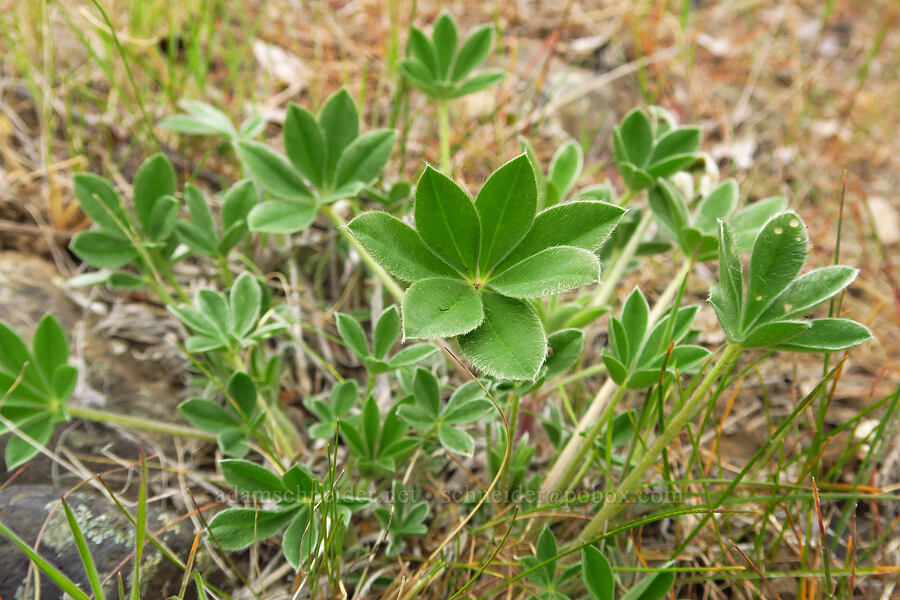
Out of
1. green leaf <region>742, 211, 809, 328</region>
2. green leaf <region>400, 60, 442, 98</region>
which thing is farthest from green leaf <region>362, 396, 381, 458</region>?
green leaf <region>400, 60, 442, 98</region>

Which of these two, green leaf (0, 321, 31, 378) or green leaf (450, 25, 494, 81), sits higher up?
green leaf (450, 25, 494, 81)

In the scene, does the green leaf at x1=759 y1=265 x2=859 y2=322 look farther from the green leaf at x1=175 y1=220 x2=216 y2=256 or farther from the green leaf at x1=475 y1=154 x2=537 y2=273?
the green leaf at x1=175 y1=220 x2=216 y2=256

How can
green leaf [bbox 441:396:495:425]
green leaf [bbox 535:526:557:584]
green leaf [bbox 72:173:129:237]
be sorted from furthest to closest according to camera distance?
green leaf [bbox 72:173:129:237]
green leaf [bbox 441:396:495:425]
green leaf [bbox 535:526:557:584]

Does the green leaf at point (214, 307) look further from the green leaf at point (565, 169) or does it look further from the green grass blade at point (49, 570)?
the green leaf at point (565, 169)

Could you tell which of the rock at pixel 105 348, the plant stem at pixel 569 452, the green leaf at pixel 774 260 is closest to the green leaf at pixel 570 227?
the green leaf at pixel 774 260

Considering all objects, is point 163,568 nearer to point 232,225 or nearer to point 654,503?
point 232,225

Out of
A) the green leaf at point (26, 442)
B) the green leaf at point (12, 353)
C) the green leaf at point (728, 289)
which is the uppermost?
the green leaf at point (728, 289)
